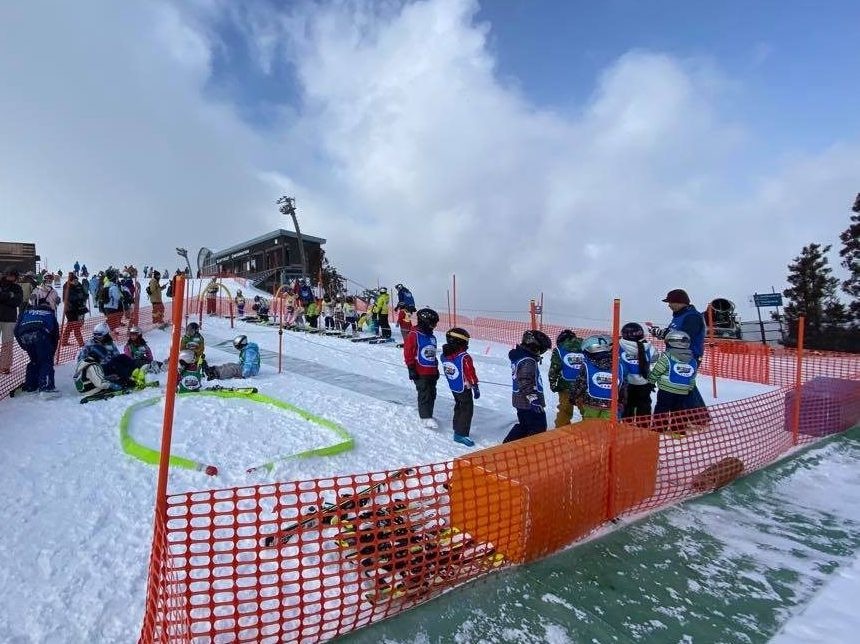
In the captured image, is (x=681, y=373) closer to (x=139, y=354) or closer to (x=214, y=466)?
(x=214, y=466)

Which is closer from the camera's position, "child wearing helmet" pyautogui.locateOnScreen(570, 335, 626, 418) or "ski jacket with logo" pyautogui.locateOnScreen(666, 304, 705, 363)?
"child wearing helmet" pyautogui.locateOnScreen(570, 335, 626, 418)

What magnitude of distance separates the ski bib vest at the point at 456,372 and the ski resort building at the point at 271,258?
3789 centimetres

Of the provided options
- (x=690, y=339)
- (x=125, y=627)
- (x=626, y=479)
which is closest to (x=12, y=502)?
(x=125, y=627)

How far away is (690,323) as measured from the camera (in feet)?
19.9

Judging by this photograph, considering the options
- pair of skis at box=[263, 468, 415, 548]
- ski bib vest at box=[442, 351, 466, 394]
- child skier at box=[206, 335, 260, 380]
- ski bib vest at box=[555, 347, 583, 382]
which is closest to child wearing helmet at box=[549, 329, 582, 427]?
ski bib vest at box=[555, 347, 583, 382]

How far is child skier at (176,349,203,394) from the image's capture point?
7367 mm

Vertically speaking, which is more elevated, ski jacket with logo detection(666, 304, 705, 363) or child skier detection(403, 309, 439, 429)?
ski jacket with logo detection(666, 304, 705, 363)

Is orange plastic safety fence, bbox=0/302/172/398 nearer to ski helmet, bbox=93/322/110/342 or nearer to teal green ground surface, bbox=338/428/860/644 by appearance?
ski helmet, bbox=93/322/110/342

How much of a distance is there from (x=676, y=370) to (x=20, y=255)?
42.8m

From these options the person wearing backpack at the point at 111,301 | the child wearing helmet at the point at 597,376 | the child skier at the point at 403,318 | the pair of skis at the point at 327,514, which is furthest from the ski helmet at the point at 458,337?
the person wearing backpack at the point at 111,301

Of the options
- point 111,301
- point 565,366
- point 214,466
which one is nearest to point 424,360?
point 565,366

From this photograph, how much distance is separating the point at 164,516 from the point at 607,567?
106 inches

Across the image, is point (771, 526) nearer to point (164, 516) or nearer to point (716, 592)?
point (716, 592)

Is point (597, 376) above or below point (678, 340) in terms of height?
below
